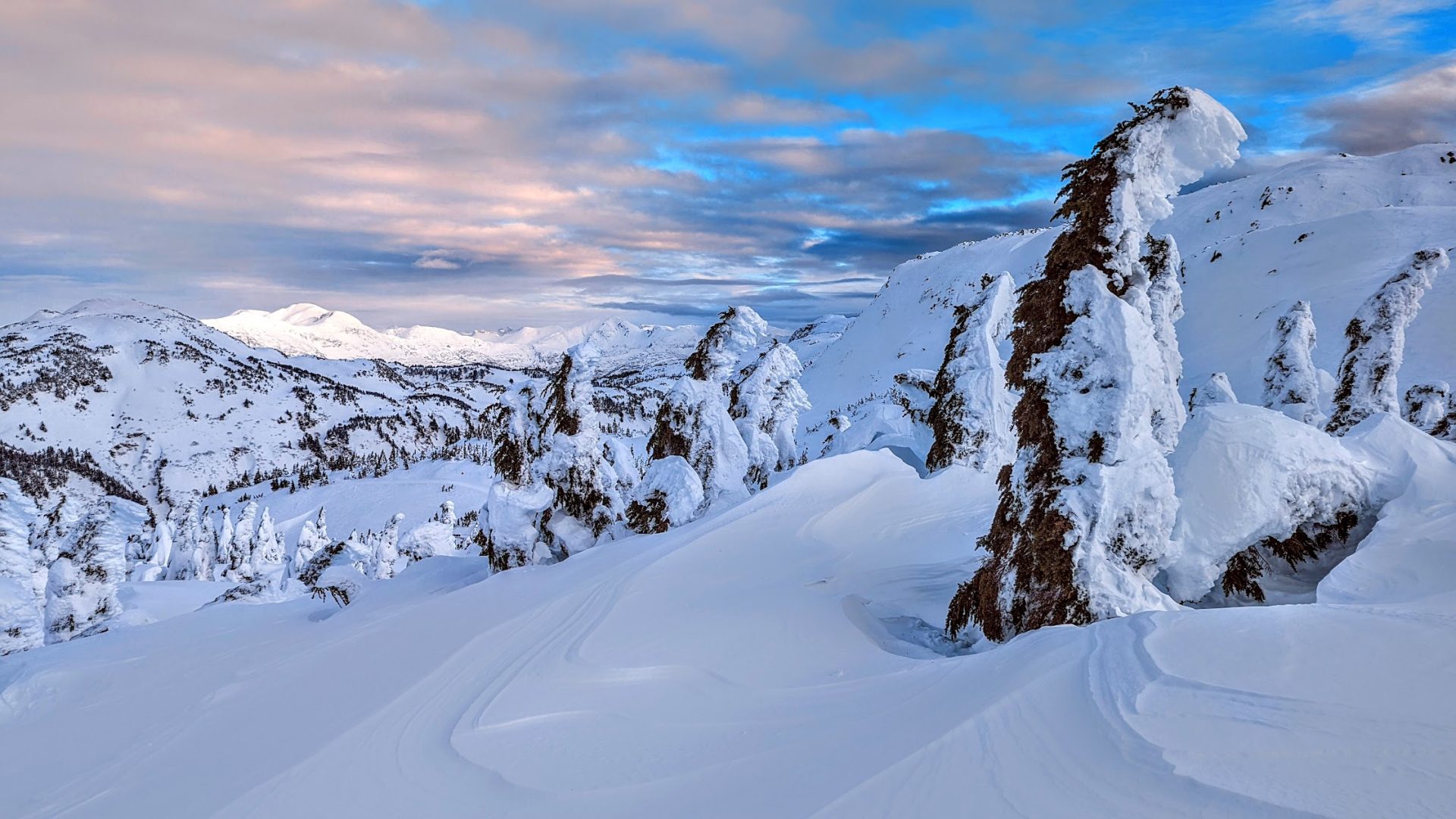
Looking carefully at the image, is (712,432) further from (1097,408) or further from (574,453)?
(1097,408)

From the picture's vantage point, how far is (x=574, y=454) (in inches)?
586

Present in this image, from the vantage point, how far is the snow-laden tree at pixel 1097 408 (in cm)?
648

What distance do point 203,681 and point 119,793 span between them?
2351 millimetres

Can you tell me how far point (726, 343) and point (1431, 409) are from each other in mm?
22279

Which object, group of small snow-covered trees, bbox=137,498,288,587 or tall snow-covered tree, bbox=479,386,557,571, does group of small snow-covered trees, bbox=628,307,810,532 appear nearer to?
tall snow-covered tree, bbox=479,386,557,571

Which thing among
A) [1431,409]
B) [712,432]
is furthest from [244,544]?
[1431,409]

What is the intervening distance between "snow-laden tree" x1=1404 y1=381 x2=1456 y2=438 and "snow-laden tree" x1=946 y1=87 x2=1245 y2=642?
799 inches

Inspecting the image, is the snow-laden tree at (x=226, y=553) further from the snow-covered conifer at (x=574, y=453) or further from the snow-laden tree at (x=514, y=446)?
the snow-covered conifer at (x=574, y=453)

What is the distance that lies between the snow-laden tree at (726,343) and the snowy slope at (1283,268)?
16.9 feet

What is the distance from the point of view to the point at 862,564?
9.33m

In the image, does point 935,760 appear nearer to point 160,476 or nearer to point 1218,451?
point 1218,451

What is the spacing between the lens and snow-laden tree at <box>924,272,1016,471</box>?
16.6 meters

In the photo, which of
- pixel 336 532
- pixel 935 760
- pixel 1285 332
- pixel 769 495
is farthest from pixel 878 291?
pixel 935 760

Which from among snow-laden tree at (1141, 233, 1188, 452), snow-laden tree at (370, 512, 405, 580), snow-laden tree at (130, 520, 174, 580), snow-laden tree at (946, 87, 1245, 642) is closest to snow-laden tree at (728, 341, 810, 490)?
snow-laden tree at (1141, 233, 1188, 452)
